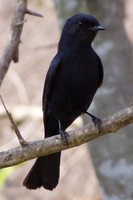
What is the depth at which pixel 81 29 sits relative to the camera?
16.8ft

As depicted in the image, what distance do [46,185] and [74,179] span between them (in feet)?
15.7

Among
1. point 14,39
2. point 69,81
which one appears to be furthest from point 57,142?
point 14,39

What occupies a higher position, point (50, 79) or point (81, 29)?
point (81, 29)

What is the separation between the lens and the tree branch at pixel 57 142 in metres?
4.29

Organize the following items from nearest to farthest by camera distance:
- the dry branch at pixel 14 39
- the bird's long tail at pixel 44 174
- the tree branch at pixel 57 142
A: 1. the tree branch at pixel 57 142
2. the bird's long tail at pixel 44 174
3. the dry branch at pixel 14 39

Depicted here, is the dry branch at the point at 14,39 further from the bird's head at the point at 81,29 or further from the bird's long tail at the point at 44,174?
the bird's long tail at the point at 44,174

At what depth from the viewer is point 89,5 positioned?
20.6 feet

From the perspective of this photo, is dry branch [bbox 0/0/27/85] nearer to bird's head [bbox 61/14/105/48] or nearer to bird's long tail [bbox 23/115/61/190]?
bird's head [bbox 61/14/105/48]

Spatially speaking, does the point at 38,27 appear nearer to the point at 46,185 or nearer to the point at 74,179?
the point at 74,179

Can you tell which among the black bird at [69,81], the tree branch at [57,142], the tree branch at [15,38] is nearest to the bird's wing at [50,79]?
the black bird at [69,81]

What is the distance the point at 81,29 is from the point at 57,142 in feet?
3.63

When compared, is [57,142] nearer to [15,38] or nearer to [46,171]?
[46,171]

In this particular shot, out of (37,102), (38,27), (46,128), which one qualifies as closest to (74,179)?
(37,102)

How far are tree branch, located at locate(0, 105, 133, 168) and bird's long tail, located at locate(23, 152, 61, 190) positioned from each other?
68 centimetres
